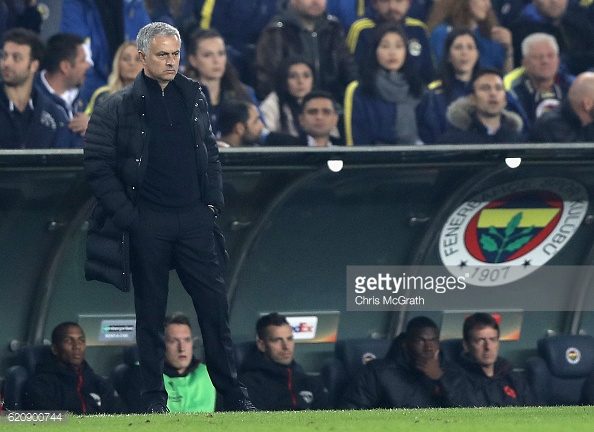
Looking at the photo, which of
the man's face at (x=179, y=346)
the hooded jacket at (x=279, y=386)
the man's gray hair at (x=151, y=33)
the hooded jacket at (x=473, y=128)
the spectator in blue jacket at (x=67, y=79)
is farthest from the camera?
the hooded jacket at (x=279, y=386)

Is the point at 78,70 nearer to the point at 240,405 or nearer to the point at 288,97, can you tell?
the point at 288,97

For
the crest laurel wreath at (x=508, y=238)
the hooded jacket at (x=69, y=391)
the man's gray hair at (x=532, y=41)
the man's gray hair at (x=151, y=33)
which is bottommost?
the hooded jacket at (x=69, y=391)

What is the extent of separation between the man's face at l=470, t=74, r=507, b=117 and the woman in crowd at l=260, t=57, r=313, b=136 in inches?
35.3

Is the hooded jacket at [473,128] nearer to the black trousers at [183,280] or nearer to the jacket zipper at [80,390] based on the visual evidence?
the black trousers at [183,280]

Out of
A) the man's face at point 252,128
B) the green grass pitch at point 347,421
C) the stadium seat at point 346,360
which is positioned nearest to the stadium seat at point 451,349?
the stadium seat at point 346,360

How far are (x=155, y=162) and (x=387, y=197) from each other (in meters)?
2.59

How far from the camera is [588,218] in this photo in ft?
24.0

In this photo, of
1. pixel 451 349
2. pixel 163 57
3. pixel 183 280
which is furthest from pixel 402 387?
pixel 163 57

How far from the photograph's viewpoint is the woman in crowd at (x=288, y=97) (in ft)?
20.9

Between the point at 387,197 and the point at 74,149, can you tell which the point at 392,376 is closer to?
the point at 387,197

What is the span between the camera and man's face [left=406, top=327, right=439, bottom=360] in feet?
23.4

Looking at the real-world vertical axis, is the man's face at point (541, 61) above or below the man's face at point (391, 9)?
below

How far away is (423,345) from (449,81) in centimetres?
154

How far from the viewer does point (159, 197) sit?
15.5 ft
